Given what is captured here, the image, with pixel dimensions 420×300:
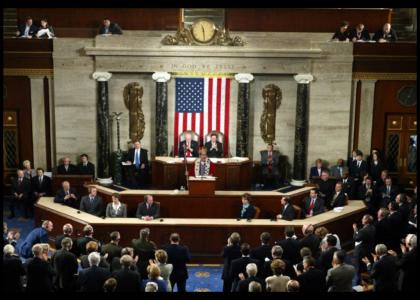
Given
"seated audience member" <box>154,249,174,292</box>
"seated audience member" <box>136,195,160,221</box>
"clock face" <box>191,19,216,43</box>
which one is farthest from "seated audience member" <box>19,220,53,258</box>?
"clock face" <box>191,19,216,43</box>

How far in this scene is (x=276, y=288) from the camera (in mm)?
9039

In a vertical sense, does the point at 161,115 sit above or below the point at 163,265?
above

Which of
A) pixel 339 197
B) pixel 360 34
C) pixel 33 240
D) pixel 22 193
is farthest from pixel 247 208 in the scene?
pixel 360 34

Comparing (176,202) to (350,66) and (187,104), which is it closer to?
(187,104)

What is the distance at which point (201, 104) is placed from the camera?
18.8m

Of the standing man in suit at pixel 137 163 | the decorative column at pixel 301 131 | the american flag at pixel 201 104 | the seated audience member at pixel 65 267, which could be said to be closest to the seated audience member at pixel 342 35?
the decorative column at pixel 301 131

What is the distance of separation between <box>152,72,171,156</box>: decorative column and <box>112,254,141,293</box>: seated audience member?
9.80 meters

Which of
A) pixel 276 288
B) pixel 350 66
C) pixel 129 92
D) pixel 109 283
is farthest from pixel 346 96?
pixel 109 283

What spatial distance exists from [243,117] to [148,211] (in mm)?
6068

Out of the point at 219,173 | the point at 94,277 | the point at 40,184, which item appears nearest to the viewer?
the point at 94,277

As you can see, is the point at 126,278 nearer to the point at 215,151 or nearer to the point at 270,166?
the point at 215,151

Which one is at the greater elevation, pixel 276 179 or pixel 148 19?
pixel 148 19

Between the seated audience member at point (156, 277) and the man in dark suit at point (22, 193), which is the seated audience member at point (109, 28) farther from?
the seated audience member at point (156, 277)

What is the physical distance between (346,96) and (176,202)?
6.84m
